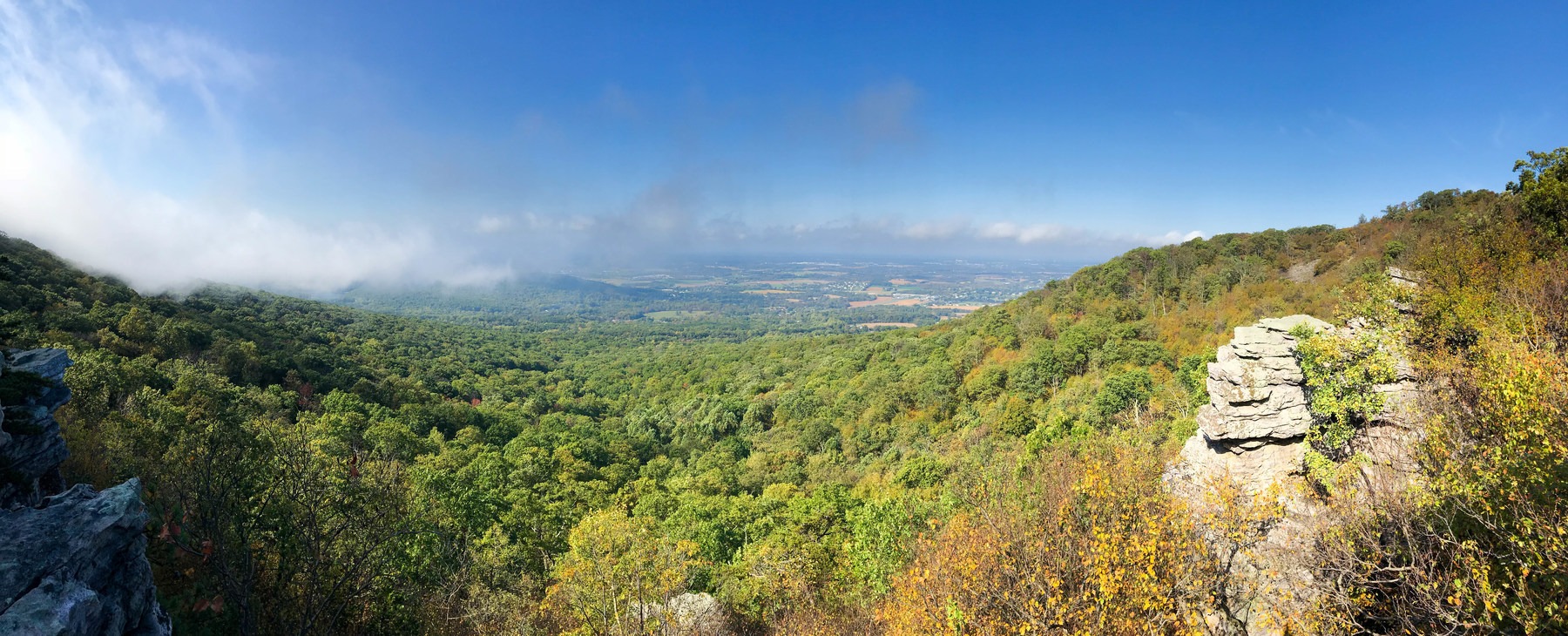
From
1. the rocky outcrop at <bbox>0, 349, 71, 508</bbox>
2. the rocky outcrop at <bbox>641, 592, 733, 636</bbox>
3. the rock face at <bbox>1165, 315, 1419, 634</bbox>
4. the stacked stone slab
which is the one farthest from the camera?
the stacked stone slab

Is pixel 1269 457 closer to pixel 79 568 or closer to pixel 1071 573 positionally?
pixel 1071 573

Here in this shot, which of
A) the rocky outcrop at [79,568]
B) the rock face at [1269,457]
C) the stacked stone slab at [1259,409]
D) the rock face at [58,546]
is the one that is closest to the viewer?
the rocky outcrop at [79,568]

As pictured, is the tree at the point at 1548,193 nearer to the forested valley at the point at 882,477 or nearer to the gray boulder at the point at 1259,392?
the forested valley at the point at 882,477

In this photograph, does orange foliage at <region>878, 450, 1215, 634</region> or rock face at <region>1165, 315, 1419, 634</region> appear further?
rock face at <region>1165, 315, 1419, 634</region>

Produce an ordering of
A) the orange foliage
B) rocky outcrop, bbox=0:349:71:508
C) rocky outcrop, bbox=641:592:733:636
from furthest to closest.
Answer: rocky outcrop, bbox=641:592:733:636 → rocky outcrop, bbox=0:349:71:508 → the orange foliage

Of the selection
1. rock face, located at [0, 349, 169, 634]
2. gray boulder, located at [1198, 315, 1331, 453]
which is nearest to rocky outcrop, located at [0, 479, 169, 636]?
rock face, located at [0, 349, 169, 634]

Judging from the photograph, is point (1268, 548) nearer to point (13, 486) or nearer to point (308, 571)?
point (308, 571)

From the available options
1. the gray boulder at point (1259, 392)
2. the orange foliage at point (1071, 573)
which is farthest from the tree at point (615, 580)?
the gray boulder at point (1259, 392)

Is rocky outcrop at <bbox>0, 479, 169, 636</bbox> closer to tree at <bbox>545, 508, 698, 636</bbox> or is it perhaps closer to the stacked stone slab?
tree at <bbox>545, 508, 698, 636</bbox>
